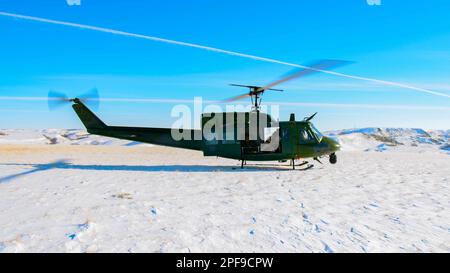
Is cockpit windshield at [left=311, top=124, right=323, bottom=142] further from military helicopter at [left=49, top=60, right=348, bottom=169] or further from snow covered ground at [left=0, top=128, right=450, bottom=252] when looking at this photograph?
snow covered ground at [left=0, top=128, right=450, bottom=252]

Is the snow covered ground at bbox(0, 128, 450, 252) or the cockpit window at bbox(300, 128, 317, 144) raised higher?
the cockpit window at bbox(300, 128, 317, 144)

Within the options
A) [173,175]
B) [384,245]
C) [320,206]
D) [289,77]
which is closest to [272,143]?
[289,77]

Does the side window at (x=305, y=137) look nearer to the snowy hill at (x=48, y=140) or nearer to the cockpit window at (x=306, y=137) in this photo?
the cockpit window at (x=306, y=137)

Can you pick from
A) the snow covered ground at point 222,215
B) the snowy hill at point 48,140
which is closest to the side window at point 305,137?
the snow covered ground at point 222,215

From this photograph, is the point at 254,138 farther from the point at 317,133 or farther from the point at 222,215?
the point at 222,215

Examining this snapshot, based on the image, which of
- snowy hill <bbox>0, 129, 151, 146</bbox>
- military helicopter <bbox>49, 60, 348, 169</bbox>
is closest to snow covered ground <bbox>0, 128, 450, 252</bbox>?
military helicopter <bbox>49, 60, 348, 169</bbox>

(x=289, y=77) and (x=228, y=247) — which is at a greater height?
(x=289, y=77)

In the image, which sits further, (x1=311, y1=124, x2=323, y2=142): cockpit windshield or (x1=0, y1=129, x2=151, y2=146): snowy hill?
(x1=0, y1=129, x2=151, y2=146): snowy hill

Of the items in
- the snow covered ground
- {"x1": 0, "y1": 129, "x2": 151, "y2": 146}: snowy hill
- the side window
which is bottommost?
{"x1": 0, "y1": 129, "x2": 151, "y2": 146}: snowy hill

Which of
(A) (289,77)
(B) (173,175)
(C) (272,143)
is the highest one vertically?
(A) (289,77)

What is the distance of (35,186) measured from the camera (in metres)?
9.29

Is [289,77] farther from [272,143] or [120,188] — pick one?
[120,188]
